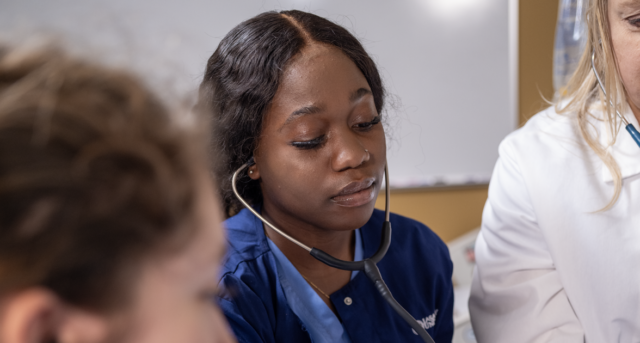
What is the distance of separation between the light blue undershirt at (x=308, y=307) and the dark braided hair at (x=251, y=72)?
0.18m

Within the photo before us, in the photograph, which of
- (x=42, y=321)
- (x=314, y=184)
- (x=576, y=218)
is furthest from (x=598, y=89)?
(x=42, y=321)

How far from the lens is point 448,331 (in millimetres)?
931

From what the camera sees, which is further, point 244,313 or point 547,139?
point 547,139

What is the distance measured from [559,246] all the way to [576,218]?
2.4 inches

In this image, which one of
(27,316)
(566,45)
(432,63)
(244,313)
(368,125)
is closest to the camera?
(27,316)

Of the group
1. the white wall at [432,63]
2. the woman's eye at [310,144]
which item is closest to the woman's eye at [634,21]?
the woman's eye at [310,144]

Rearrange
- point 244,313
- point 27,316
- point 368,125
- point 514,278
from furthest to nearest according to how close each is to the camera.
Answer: point 514,278 → point 368,125 → point 244,313 → point 27,316

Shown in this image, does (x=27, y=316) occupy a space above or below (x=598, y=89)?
below

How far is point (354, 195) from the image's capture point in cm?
74

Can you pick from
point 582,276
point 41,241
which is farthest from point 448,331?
point 41,241

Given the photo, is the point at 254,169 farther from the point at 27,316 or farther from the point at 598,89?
the point at 598,89

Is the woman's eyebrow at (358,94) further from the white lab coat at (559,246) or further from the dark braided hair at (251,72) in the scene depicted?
the white lab coat at (559,246)

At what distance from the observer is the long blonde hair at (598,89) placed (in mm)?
847

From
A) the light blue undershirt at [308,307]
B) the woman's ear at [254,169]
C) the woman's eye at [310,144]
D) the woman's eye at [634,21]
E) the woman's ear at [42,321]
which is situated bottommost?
the light blue undershirt at [308,307]
